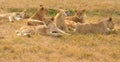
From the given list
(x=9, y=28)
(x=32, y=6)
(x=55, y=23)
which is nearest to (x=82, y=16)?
(x=55, y=23)

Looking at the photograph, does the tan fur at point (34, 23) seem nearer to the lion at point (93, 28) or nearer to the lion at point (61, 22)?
the lion at point (61, 22)

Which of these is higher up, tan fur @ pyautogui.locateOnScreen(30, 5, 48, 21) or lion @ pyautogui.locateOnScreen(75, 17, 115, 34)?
tan fur @ pyautogui.locateOnScreen(30, 5, 48, 21)

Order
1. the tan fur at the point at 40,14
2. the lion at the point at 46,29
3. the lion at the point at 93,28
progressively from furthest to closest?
1. the tan fur at the point at 40,14
2. the lion at the point at 93,28
3. the lion at the point at 46,29

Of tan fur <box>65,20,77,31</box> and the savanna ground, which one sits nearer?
the savanna ground

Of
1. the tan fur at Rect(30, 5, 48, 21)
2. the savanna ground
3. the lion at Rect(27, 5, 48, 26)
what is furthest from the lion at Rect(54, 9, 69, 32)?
the tan fur at Rect(30, 5, 48, 21)

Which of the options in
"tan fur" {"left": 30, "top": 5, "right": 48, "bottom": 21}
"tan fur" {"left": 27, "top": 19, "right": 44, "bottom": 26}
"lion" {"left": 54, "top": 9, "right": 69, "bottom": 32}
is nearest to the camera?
"lion" {"left": 54, "top": 9, "right": 69, "bottom": 32}

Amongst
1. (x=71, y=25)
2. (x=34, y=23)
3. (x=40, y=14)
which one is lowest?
(x=71, y=25)

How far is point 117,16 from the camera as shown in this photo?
1808cm

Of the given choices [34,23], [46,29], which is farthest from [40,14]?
[46,29]

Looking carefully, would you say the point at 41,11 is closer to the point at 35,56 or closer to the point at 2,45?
the point at 2,45

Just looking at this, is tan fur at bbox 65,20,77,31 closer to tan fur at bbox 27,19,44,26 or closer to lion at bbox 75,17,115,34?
lion at bbox 75,17,115,34

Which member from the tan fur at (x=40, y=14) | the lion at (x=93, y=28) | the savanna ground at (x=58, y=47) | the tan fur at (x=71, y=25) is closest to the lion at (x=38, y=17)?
the tan fur at (x=40, y=14)

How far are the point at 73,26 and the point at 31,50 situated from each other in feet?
13.4

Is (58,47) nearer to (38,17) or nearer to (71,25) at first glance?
(71,25)
